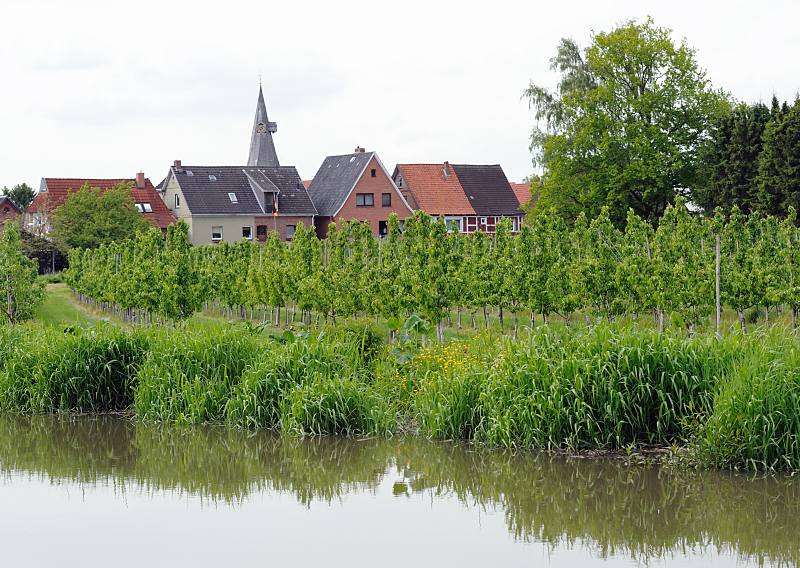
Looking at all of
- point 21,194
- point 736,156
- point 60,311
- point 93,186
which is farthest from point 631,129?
point 21,194

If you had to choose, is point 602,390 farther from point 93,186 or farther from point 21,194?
point 21,194

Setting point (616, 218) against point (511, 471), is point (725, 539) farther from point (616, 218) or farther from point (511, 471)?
point (616, 218)

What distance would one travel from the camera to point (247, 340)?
1432cm

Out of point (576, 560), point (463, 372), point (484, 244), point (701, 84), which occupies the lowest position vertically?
point (576, 560)

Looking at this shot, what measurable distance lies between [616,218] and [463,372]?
35.0m

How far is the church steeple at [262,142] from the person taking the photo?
81.1 metres

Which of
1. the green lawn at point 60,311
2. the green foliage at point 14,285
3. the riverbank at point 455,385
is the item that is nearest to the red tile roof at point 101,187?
the green lawn at point 60,311

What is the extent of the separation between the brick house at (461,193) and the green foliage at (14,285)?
4342 cm

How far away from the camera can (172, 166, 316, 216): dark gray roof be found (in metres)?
66.2

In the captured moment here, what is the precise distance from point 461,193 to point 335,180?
846 cm

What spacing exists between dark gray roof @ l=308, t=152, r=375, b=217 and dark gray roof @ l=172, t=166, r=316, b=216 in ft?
3.35

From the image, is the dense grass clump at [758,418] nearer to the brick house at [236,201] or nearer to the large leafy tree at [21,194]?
the brick house at [236,201]

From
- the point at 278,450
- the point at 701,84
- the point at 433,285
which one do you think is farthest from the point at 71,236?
the point at 278,450

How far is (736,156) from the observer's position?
4169cm
